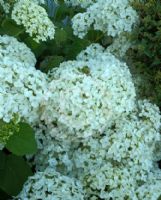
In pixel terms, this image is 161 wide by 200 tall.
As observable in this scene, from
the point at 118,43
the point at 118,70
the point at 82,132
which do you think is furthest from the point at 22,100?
the point at 118,43

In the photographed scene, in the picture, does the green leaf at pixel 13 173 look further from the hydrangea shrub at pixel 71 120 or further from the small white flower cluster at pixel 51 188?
the small white flower cluster at pixel 51 188

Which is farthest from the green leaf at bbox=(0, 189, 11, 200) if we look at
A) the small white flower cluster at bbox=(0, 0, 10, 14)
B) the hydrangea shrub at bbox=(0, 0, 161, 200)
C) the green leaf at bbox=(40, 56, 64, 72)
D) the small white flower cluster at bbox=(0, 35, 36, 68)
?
the small white flower cluster at bbox=(0, 0, 10, 14)

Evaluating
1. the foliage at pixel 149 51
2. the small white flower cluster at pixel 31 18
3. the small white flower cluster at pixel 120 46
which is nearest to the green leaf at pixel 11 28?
the small white flower cluster at pixel 31 18

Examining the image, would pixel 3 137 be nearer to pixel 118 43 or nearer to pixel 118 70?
pixel 118 70

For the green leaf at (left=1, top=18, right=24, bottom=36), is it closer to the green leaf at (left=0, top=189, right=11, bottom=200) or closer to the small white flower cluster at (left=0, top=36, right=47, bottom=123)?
the small white flower cluster at (left=0, top=36, right=47, bottom=123)

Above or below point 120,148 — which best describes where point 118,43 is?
above
